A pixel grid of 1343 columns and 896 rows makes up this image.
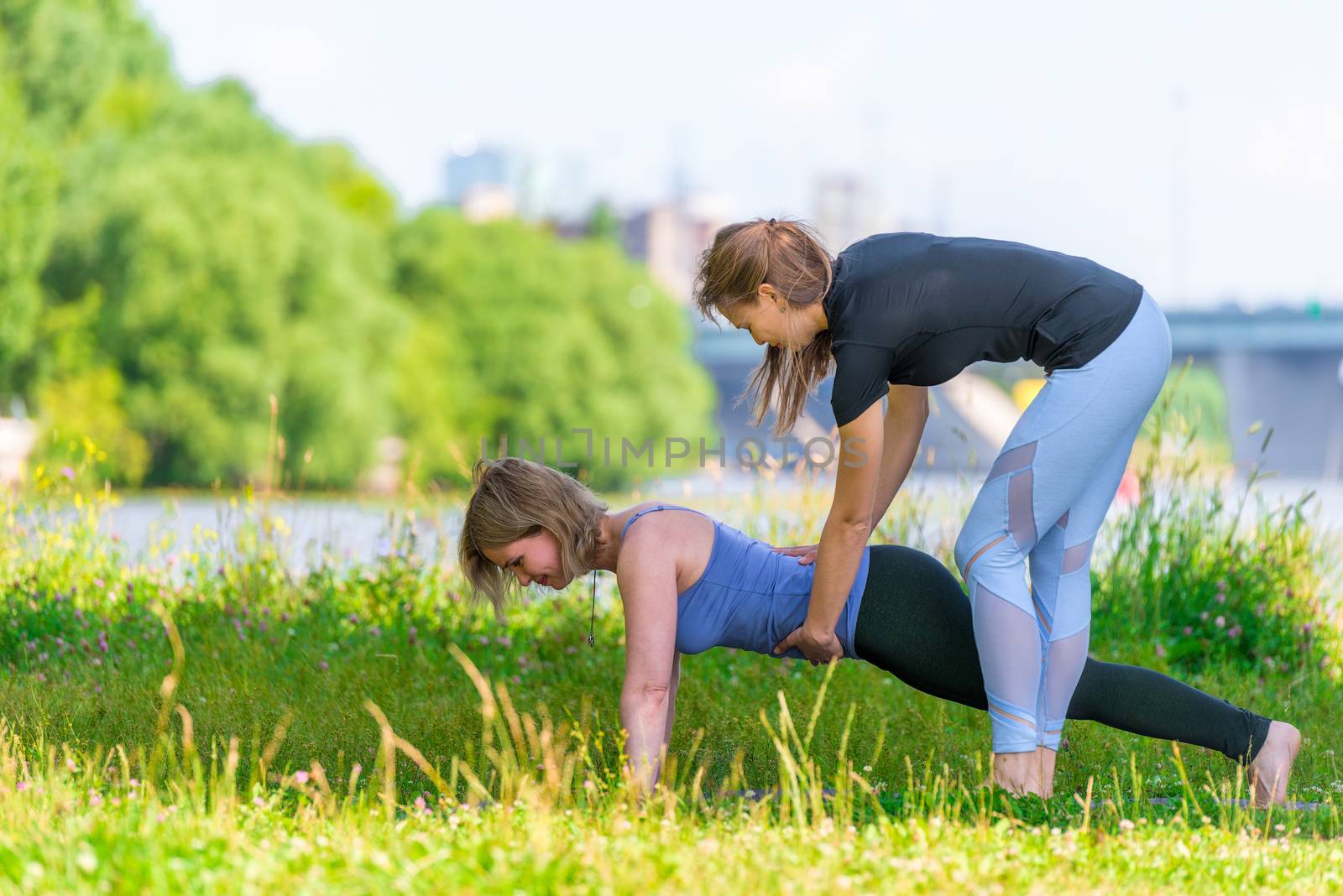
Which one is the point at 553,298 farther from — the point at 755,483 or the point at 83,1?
the point at 755,483

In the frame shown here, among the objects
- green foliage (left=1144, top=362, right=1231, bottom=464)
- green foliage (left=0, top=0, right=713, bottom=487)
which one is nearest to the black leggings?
green foliage (left=1144, top=362, right=1231, bottom=464)

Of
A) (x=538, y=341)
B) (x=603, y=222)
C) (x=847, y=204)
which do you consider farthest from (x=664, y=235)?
(x=538, y=341)

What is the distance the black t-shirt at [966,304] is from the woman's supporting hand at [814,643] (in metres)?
0.56

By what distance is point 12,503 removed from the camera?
6.12 meters

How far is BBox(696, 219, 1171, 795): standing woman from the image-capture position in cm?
315

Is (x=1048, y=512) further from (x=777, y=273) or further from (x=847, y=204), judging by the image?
(x=847, y=204)

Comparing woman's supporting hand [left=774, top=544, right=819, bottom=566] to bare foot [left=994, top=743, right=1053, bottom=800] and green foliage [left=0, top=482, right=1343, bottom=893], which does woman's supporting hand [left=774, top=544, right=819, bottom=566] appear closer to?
green foliage [left=0, top=482, right=1343, bottom=893]

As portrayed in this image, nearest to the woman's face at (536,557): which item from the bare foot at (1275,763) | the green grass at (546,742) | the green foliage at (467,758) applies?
the green foliage at (467,758)

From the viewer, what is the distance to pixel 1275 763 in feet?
10.8

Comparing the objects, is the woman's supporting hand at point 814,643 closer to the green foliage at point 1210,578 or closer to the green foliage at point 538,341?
the green foliage at point 1210,578

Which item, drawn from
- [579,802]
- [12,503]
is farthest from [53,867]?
[12,503]

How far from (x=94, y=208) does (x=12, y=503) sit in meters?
21.2

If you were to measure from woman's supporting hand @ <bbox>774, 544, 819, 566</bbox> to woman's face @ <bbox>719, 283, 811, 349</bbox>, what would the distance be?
1.96ft

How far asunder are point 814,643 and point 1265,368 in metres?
54.0
